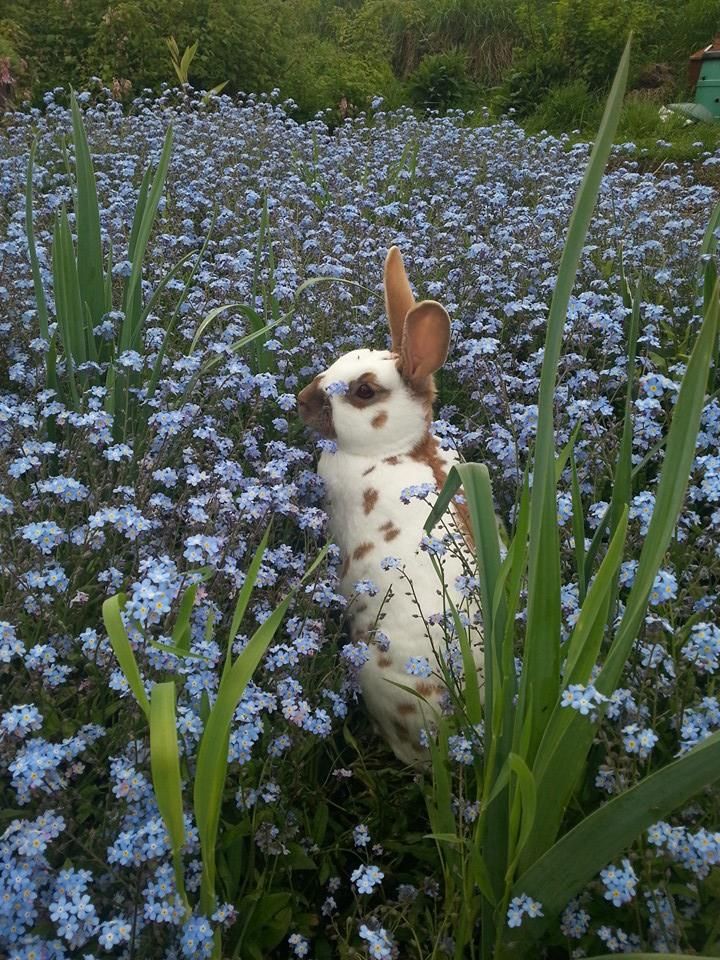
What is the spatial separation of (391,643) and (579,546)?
0.58 meters

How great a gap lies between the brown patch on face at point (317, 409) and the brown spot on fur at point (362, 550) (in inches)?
16.3

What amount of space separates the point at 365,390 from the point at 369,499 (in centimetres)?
34

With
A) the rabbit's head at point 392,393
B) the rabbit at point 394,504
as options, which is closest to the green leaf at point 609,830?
the rabbit at point 394,504

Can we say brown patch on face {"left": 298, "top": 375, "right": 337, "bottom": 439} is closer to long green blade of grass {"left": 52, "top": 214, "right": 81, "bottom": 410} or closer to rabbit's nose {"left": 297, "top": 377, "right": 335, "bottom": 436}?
rabbit's nose {"left": 297, "top": 377, "right": 335, "bottom": 436}

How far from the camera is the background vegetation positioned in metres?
9.74

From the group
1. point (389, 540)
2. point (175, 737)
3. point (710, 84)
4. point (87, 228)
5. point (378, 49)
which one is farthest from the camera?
point (378, 49)

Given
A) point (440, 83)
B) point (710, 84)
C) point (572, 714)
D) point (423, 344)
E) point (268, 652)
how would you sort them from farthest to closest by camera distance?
1. point (440, 83)
2. point (710, 84)
3. point (423, 344)
4. point (268, 652)
5. point (572, 714)

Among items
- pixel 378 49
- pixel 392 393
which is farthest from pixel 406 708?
pixel 378 49

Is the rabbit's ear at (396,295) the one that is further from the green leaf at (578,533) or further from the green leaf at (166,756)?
the green leaf at (166,756)

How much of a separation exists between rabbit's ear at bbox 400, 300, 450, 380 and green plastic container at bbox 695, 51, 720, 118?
976 cm

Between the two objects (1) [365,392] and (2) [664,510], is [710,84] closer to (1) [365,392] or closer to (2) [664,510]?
(1) [365,392]

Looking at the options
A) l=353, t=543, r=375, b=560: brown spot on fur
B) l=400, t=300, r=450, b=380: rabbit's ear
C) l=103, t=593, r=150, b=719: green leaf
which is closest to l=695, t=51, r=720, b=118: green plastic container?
l=400, t=300, r=450, b=380: rabbit's ear

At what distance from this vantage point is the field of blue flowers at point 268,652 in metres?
1.64

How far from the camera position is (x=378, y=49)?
13.3 meters
